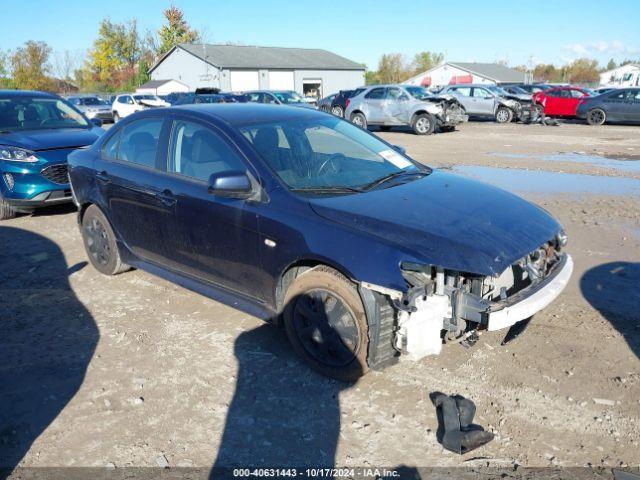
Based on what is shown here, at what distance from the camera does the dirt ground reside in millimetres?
3018

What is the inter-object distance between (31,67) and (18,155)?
188 ft

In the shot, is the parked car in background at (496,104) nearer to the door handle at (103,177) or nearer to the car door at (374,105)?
the car door at (374,105)

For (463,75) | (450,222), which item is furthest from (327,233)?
(463,75)

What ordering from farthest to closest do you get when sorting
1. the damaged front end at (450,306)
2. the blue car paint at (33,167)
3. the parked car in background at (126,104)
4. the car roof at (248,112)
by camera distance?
the parked car in background at (126,104) < the blue car paint at (33,167) < the car roof at (248,112) < the damaged front end at (450,306)

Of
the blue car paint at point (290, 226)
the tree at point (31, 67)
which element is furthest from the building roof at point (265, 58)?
the blue car paint at point (290, 226)

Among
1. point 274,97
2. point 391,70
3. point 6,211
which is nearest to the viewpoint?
point 6,211

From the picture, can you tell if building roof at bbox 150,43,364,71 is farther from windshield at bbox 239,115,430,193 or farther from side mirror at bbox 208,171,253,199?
side mirror at bbox 208,171,253,199

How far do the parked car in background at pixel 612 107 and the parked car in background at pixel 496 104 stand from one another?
208 cm

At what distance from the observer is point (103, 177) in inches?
203

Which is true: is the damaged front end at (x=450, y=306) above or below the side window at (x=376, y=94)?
below

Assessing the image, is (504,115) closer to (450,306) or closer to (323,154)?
(323,154)

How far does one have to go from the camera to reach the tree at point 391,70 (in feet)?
286

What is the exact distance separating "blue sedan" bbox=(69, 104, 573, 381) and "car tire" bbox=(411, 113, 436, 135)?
1632 cm

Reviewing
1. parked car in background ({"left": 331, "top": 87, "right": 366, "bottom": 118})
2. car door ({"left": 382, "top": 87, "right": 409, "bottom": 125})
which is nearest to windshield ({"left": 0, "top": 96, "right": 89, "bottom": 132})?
car door ({"left": 382, "top": 87, "right": 409, "bottom": 125})
